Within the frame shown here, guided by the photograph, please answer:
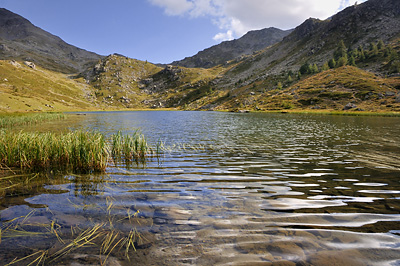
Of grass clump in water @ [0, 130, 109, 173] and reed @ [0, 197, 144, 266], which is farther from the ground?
grass clump in water @ [0, 130, 109, 173]

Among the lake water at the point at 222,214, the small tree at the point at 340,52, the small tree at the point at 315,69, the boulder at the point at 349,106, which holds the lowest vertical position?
the lake water at the point at 222,214

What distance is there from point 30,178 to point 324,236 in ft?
43.3

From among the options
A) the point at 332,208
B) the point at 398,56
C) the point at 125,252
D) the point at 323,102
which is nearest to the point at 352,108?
the point at 323,102

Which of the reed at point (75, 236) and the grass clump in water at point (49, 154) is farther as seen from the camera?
the grass clump in water at point (49, 154)

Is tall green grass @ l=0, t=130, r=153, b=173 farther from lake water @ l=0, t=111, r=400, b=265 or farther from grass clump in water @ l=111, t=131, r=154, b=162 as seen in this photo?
grass clump in water @ l=111, t=131, r=154, b=162

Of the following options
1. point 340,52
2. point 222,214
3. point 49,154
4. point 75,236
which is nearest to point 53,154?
point 49,154

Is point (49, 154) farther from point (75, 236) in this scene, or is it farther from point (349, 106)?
point (349, 106)

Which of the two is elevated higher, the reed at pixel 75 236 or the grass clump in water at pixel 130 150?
the grass clump in water at pixel 130 150

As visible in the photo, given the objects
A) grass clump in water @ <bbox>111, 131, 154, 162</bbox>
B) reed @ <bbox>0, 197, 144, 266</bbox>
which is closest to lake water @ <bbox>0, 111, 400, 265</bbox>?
reed @ <bbox>0, 197, 144, 266</bbox>

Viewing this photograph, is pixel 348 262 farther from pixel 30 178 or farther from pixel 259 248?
pixel 30 178

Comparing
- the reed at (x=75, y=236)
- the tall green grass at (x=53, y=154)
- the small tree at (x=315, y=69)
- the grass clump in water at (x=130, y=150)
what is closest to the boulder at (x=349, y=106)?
the small tree at (x=315, y=69)

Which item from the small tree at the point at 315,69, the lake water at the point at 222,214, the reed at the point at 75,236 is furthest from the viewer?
the small tree at the point at 315,69

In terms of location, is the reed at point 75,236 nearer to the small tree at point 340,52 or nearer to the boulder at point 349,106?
the boulder at point 349,106

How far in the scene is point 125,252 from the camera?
4477mm
